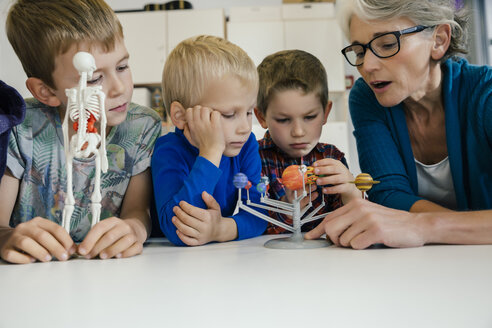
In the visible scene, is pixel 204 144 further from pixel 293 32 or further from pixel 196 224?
pixel 293 32

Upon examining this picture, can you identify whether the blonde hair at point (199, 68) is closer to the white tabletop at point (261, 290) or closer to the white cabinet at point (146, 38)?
the white tabletop at point (261, 290)

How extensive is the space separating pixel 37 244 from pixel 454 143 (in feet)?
3.49

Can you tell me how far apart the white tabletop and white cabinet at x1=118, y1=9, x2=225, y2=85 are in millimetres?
4017

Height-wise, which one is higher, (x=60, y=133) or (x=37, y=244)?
(x=60, y=133)

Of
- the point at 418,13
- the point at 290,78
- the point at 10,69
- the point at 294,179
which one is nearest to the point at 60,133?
the point at 294,179

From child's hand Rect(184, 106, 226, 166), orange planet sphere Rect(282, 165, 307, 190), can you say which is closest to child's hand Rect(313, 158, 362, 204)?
orange planet sphere Rect(282, 165, 307, 190)

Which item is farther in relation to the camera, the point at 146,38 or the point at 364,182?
the point at 146,38

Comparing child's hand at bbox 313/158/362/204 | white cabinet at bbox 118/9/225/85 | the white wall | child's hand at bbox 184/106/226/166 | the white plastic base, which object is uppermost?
white cabinet at bbox 118/9/225/85

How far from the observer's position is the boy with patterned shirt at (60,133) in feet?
3.09

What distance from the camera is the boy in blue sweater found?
96 centimetres

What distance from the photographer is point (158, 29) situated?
4480mm

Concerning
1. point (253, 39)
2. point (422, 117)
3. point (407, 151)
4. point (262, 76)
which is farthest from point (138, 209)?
point (253, 39)

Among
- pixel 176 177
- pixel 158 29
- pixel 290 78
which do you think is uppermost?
pixel 158 29

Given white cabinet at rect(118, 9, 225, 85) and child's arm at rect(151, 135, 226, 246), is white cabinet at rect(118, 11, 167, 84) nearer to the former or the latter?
white cabinet at rect(118, 9, 225, 85)
